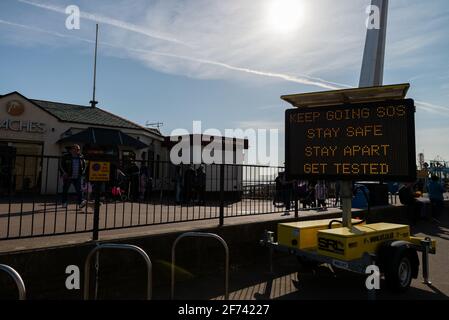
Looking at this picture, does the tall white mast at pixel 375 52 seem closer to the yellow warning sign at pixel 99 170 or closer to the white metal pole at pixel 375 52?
the white metal pole at pixel 375 52

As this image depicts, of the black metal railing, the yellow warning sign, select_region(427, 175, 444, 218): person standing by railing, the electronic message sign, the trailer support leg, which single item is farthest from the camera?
select_region(427, 175, 444, 218): person standing by railing

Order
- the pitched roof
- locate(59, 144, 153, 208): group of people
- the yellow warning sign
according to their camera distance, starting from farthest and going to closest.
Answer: the pitched roof → locate(59, 144, 153, 208): group of people → the yellow warning sign

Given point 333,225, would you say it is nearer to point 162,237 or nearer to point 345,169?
point 345,169

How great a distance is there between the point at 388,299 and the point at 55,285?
476 cm

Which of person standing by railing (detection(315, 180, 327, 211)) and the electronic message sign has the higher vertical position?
the electronic message sign

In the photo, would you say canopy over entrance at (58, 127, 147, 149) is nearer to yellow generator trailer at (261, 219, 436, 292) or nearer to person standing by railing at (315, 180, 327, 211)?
person standing by railing at (315, 180, 327, 211)

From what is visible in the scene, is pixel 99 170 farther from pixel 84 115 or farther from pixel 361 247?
pixel 84 115

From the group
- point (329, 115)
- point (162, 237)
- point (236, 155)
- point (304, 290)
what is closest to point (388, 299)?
point (304, 290)

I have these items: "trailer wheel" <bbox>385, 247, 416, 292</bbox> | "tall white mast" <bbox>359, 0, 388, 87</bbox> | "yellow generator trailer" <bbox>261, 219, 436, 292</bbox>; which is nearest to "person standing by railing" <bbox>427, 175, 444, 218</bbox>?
"yellow generator trailer" <bbox>261, 219, 436, 292</bbox>

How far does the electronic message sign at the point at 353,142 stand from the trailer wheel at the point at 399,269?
1187 mm

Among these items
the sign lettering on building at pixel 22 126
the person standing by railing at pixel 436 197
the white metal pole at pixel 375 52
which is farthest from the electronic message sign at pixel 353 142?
the white metal pole at pixel 375 52

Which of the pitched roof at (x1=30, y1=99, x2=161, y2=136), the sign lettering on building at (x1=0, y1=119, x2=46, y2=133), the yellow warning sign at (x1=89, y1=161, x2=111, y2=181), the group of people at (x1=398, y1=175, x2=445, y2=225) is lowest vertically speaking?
the group of people at (x1=398, y1=175, x2=445, y2=225)

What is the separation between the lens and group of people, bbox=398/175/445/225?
1401cm

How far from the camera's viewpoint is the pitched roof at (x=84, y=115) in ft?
67.6
